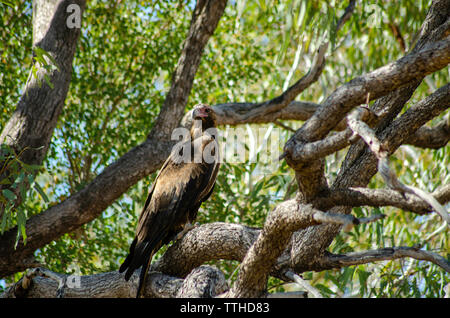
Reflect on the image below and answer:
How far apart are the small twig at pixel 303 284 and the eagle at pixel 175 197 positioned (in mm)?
808

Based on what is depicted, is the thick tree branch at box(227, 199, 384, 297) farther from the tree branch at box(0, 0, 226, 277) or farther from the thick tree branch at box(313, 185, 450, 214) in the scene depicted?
the tree branch at box(0, 0, 226, 277)

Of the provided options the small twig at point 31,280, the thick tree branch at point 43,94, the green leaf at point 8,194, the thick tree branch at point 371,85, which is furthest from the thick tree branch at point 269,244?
the thick tree branch at point 43,94

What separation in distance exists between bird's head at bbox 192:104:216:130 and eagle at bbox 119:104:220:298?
0.61ft

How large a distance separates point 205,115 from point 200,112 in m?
0.04

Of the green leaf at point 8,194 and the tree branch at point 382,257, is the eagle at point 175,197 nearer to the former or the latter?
the green leaf at point 8,194

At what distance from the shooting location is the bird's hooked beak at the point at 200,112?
4.07 m

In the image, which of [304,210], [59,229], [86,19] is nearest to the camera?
[304,210]

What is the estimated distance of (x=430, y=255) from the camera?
2.38 meters

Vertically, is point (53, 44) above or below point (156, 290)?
above

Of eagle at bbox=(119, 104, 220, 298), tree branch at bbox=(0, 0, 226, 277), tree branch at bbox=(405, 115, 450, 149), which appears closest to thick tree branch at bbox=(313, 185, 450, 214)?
eagle at bbox=(119, 104, 220, 298)

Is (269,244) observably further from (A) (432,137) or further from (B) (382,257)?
(A) (432,137)
